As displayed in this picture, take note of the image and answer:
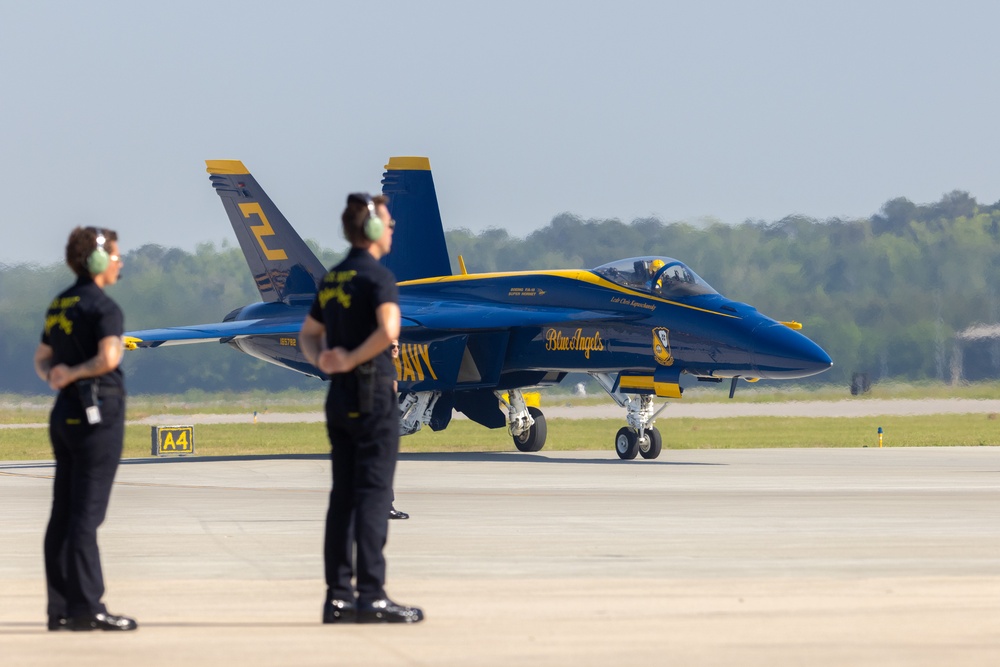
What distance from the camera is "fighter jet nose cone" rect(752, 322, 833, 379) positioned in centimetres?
2384

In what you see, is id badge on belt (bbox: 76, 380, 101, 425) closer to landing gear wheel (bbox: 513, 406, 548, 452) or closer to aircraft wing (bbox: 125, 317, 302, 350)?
aircraft wing (bbox: 125, 317, 302, 350)

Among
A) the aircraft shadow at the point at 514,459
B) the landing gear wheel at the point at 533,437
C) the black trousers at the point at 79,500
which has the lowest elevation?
the aircraft shadow at the point at 514,459

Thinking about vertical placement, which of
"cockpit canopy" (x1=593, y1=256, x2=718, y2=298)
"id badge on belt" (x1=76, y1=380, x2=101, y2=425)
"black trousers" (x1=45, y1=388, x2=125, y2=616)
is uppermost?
"cockpit canopy" (x1=593, y1=256, x2=718, y2=298)

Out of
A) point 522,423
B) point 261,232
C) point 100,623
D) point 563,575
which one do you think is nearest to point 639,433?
point 522,423

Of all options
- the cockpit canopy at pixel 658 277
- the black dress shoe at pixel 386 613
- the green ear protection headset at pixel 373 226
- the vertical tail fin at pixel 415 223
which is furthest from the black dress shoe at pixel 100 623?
the vertical tail fin at pixel 415 223

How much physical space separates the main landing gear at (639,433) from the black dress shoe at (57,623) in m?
18.6

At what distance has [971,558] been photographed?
33.6 feet

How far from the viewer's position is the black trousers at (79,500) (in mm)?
7512

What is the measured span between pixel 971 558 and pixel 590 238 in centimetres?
4035

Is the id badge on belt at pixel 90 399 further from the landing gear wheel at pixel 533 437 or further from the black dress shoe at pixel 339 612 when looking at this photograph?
the landing gear wheel at pixel 533 437

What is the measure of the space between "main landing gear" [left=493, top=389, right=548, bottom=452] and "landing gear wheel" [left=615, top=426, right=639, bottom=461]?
11.8 ft

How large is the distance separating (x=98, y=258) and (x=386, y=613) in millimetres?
2180

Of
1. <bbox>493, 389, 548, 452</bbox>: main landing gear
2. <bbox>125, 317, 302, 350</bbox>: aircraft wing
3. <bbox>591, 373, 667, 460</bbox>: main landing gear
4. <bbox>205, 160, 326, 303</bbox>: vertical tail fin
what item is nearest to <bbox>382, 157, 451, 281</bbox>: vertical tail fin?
<bbox>205, 160, 326, 303</bbox>: vertical tail fin

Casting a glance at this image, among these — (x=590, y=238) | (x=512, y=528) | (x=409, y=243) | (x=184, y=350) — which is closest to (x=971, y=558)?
(x=512, y=528)
